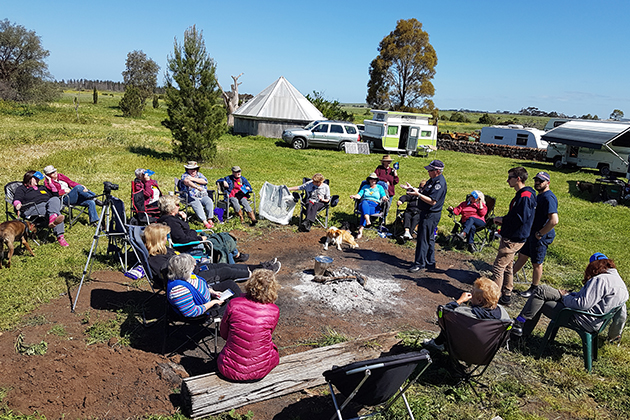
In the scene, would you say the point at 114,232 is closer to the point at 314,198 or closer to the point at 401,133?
the point at 314,198

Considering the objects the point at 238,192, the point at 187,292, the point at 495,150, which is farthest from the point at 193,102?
the point at 495,150

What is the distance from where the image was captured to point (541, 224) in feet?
19.2

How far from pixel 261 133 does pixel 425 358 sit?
24072mm

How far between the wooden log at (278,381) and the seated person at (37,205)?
4939 millimetres

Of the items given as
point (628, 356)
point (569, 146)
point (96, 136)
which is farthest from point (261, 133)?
point (628, 356)

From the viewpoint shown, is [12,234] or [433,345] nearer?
[433,345]

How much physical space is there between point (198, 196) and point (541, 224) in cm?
614

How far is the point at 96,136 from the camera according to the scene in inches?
782

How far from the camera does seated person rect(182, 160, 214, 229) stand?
26.8 ft

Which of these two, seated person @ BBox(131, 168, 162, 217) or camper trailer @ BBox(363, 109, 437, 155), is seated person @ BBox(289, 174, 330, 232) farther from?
camper trailer @ BBox(363, 109, 437, 155)

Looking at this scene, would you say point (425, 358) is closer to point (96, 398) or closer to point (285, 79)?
point (96, 398)

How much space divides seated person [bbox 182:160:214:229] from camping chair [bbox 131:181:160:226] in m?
0.82

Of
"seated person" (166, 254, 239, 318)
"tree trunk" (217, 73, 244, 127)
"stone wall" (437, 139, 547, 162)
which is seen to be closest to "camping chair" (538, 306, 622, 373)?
"seated person" (166, 254, 239, 318)

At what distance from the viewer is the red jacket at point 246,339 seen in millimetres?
3275
